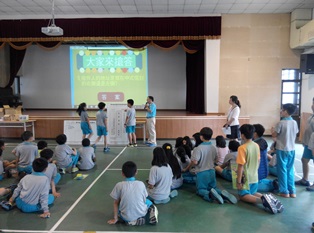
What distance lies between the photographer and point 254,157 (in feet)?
9.65

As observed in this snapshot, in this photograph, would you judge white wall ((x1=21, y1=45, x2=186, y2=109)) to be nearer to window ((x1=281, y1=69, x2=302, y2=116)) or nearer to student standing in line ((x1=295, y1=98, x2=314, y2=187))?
window ((x1=281, y1=69, x2=302, y2=116))

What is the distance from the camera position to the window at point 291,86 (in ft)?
25.6

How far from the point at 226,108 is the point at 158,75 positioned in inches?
125

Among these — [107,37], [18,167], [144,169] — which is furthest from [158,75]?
[18,167]

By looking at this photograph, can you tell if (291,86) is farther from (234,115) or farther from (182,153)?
(182,153)

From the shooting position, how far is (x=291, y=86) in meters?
7.91

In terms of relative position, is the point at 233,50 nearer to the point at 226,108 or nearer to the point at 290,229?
the point at 226,108

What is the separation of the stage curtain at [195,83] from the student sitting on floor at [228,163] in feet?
13.8

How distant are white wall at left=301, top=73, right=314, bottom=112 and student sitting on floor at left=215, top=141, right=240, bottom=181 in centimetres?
467

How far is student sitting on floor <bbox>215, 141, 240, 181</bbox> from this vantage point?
140 inches

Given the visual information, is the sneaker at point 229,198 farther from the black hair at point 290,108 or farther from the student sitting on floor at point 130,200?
the black hair at point 290,108

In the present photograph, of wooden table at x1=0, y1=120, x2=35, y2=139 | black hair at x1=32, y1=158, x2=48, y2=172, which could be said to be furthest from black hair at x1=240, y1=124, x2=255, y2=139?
wooden table at x1=0, y1=120, x2=35, y2=139

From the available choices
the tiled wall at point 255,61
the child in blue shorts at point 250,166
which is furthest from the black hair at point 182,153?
the tiled wall at point 255,61

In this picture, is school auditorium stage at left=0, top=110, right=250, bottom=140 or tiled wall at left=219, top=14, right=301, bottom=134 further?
tiled wall at left=219, top=14, right=301, bottom=134
